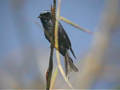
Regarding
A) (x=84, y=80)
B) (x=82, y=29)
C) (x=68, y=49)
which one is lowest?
(x=68, y=49)

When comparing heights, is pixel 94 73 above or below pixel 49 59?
above

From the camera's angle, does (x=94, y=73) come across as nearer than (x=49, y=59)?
Yes

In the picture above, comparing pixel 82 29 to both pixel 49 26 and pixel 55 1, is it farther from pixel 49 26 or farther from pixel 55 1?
pixel 49 26

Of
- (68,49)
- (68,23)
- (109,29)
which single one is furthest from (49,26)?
(109,29)

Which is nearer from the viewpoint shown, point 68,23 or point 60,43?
point 68,23

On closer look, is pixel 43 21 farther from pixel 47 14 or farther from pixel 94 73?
pixel 94 73

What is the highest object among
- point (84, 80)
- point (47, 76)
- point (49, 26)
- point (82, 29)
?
point (82, 29)

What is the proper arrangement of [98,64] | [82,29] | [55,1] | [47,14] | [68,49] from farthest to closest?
1. [68,49]
2. [47,14]
3. [55,1]
4. [82,29]
5. [98,64]

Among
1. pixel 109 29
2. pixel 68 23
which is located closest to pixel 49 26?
pixel 68 23

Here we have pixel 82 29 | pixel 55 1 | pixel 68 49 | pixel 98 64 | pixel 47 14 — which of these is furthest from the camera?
pixel 68 49
